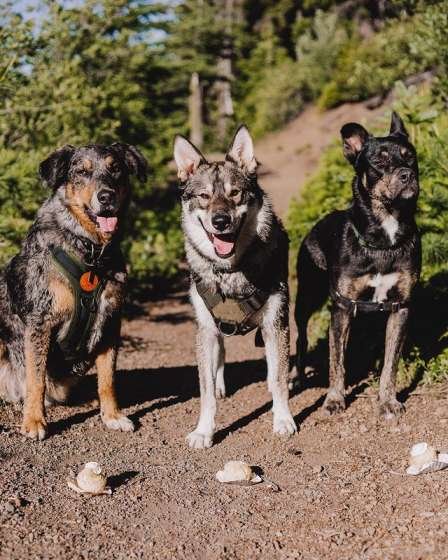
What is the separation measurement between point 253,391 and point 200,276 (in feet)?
5.44

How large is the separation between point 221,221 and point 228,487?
1.72 metres

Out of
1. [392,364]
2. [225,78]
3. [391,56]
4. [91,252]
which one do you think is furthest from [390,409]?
[225,78]

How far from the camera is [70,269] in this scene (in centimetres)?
477

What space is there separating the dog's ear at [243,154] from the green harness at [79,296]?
133 cm

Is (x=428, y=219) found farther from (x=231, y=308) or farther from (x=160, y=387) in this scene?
(x=160, y=387)

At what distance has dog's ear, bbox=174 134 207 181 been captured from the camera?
194 inches

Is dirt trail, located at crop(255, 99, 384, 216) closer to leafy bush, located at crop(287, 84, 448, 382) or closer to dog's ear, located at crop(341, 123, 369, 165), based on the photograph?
leafy bush, located at crop(287, 84, 448, 382)

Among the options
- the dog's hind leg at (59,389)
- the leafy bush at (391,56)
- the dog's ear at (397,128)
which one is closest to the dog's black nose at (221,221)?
the dog's ear at (397,128)

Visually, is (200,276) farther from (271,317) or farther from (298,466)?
(298,466)

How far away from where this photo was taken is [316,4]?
33.3 meters

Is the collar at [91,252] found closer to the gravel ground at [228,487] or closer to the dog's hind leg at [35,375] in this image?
the dog's hind leg at [35,375]

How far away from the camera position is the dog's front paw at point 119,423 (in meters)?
5.17

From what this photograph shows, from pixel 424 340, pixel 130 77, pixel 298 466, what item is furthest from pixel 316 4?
pixel 298 466

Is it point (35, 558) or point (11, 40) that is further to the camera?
point (11, 40)
